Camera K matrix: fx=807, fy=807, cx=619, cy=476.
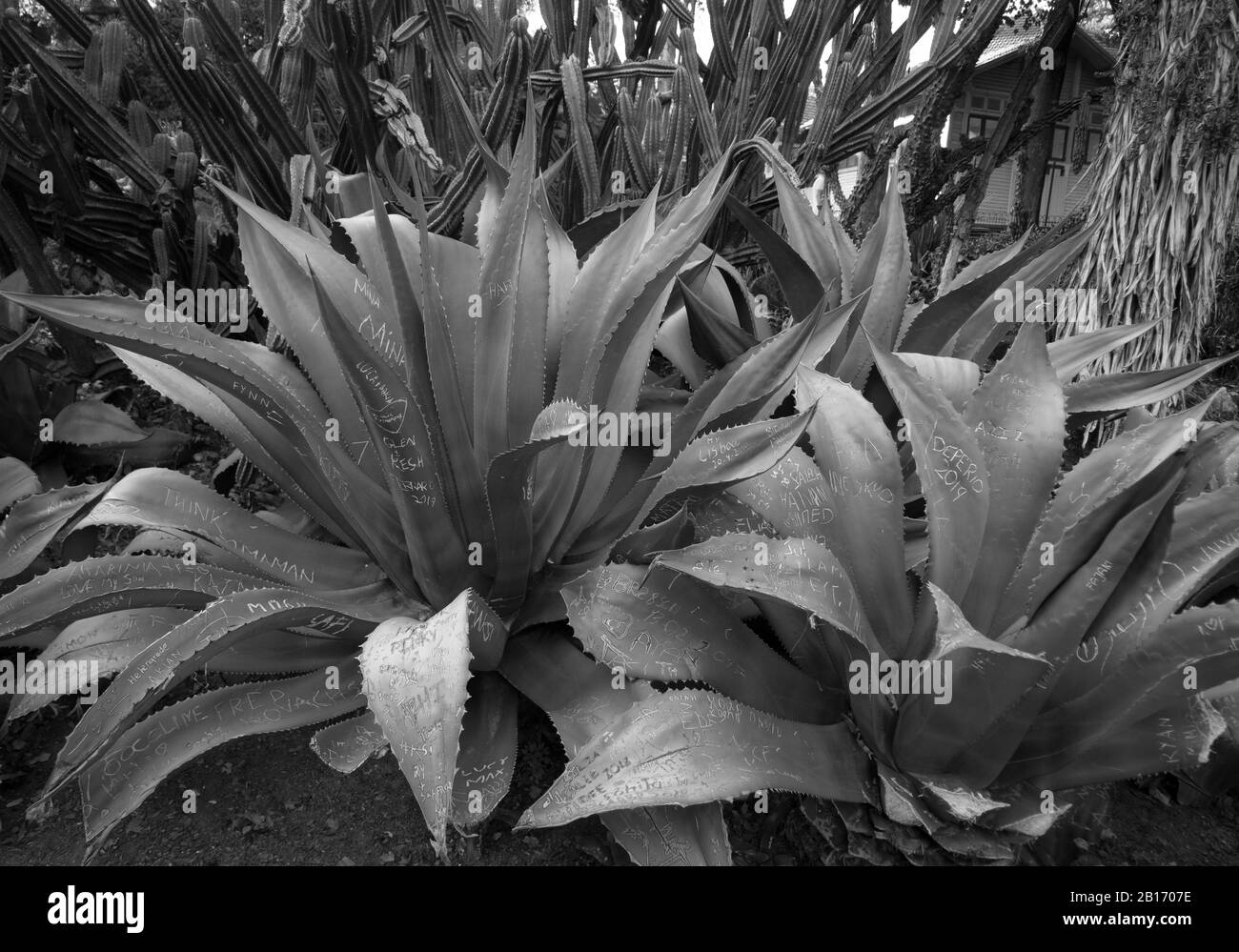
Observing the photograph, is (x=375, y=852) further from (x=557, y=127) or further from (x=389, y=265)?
(x=557, y=127)

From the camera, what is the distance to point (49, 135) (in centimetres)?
196

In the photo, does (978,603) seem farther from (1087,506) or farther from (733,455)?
(733,455)

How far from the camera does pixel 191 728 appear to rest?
3.87 ft

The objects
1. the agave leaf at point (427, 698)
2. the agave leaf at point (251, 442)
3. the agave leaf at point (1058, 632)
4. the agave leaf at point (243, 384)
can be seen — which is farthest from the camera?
the agave leaf at point (251, 442)

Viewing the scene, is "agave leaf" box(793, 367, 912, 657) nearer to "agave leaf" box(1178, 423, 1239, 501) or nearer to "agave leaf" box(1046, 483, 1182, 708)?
"agave leaf" box(1046, 483, 1182, 708)

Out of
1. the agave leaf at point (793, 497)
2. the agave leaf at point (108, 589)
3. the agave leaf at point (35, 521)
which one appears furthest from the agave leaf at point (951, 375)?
the agave leaf at point (35, 521)

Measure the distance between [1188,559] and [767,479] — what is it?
0.59 meters

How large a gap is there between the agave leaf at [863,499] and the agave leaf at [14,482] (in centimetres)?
151

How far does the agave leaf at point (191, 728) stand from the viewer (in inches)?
43.3

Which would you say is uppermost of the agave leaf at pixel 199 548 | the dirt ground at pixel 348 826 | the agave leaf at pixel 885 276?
the agave leaf at pixel 885 276

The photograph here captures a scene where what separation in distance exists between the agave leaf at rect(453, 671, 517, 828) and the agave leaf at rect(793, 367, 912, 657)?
0.55m

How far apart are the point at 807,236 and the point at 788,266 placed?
0.81ft

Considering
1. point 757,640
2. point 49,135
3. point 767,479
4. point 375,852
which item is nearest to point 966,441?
point 767,479

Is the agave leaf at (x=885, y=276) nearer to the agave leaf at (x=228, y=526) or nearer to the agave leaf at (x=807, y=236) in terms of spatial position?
the agave leaf at (x=807, y=236)
